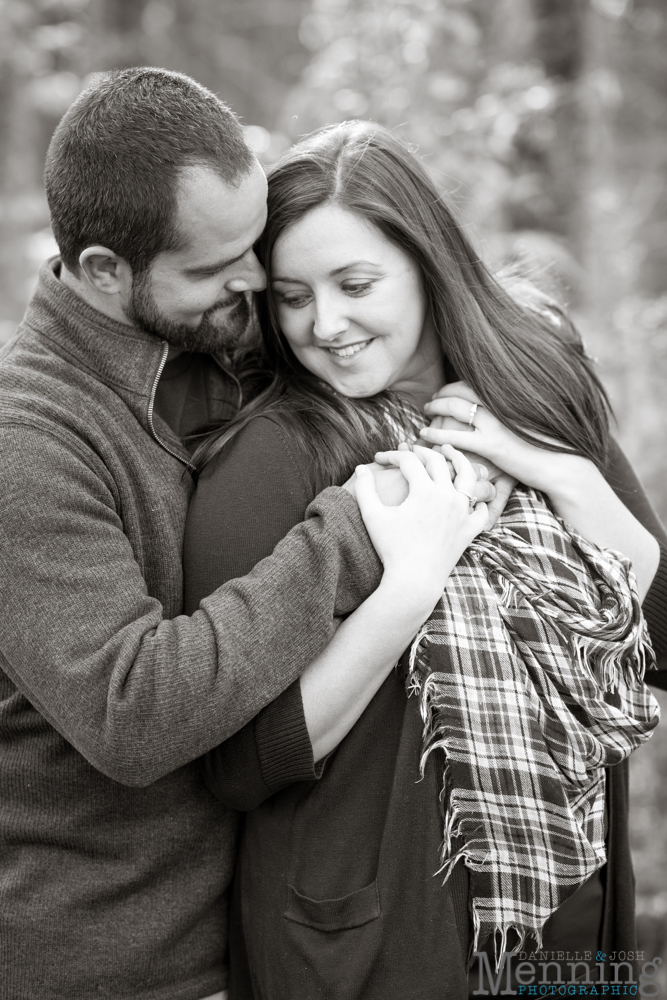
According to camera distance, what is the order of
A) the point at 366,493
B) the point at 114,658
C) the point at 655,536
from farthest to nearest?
1. the point at 655,536
2. the point at 366,493
3. the point at 114,658

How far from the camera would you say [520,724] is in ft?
5.11

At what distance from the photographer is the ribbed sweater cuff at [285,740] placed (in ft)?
4.85

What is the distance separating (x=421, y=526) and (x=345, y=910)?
659 millimetres

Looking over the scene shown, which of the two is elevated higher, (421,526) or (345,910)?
(421,526)

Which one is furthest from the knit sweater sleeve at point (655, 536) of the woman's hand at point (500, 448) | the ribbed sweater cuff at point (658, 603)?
the woman's hand at point (500, 448)

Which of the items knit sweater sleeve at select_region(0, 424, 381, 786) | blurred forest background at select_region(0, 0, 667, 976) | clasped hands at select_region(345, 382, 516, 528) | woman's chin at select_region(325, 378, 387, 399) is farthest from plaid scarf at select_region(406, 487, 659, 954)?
blurred forest background at select_region(0, 0, 667, 976)

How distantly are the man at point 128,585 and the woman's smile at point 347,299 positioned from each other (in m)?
0.09

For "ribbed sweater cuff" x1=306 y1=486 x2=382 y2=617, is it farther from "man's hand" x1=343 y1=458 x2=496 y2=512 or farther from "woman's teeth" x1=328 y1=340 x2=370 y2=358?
"woman's teeth" x1=328 y1=340 x2=370 y2=358

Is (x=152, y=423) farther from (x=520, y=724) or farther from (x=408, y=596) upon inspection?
(x=520, y=724)

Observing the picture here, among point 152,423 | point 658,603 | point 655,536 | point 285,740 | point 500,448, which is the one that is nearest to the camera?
point 285,740

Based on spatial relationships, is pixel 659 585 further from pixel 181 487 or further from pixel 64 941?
pixel 64 941

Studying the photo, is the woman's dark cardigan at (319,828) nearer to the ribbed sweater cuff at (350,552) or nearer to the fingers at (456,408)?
the ribbed sweater cuff at (350,552)

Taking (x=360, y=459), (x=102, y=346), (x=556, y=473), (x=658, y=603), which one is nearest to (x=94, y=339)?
(x=102, y=346)

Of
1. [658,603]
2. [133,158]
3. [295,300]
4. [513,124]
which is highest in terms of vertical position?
[513,124]
